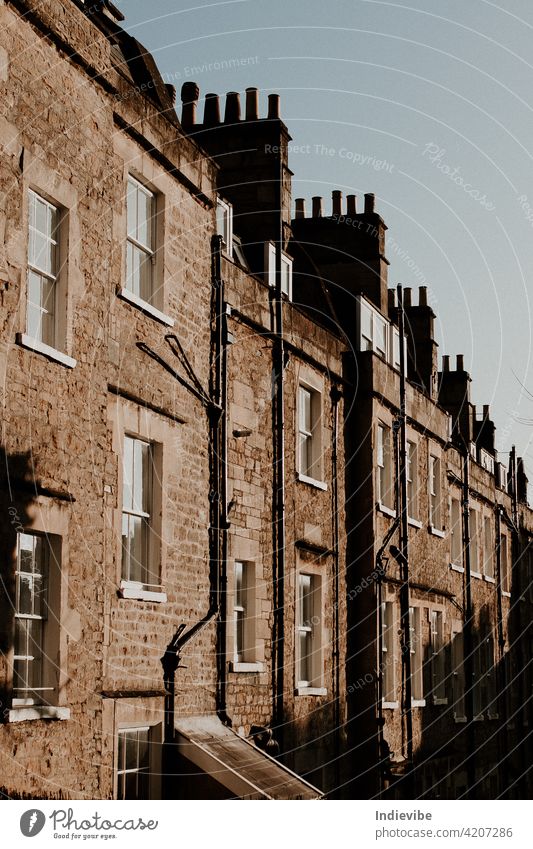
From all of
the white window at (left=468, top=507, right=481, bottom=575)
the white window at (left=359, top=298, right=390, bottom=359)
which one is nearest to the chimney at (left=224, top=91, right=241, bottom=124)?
the white window at (left=359, top=298, right=390, bottom=359)

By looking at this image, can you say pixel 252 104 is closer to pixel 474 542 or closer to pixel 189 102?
pixel 189 102

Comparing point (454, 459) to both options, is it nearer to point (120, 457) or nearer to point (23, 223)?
point (120, 457)

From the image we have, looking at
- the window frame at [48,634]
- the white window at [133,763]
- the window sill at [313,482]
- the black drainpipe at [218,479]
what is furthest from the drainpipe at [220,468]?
the window frame at [48,634]

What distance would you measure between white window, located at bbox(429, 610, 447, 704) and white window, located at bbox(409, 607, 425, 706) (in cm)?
95

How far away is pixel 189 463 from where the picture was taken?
1544 cm

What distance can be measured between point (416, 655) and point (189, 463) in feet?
36.0

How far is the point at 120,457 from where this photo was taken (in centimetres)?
1357

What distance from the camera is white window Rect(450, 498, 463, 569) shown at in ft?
96.0

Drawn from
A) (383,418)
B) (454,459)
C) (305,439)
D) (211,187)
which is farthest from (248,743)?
(454,459)

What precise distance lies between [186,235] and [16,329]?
4621mm

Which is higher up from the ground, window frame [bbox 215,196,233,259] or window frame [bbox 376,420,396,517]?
window frame [bbox 215,196,233,259]

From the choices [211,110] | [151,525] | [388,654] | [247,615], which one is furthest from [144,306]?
[388,654]

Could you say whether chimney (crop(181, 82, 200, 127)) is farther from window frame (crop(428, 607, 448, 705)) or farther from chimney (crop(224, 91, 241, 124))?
window frame (crop(428, 607, 448, 705))

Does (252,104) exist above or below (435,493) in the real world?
above
